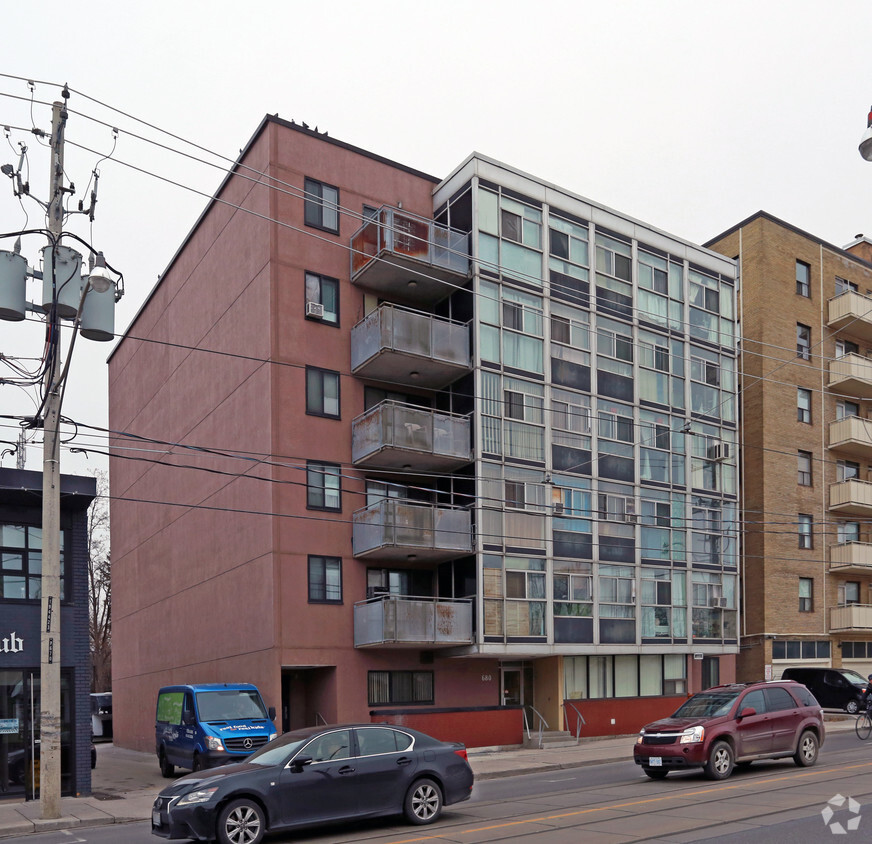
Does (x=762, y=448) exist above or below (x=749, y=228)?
below

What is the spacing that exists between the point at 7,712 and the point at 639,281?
23745mm

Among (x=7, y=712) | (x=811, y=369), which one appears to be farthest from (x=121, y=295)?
(x=811, y=369)

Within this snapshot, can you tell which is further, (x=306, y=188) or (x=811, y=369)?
(x=811, y=369)

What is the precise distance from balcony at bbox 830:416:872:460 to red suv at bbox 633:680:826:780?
24.8 meters

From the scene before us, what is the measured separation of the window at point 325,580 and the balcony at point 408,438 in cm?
289

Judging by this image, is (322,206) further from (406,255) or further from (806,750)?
(806,750)

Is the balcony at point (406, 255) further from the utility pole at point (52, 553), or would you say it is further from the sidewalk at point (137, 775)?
the sidewalk at point (137, 775)

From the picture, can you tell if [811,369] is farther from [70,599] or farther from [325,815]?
[325,815]

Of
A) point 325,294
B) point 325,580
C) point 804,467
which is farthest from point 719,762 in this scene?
point 804,467

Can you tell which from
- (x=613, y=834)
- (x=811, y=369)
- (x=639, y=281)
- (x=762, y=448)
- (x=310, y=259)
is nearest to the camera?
(x=613, y=834)

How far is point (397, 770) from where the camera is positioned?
14.1 meters

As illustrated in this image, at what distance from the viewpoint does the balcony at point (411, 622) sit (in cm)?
2691

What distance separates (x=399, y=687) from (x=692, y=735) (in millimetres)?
12483

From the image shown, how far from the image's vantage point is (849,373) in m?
42.5
